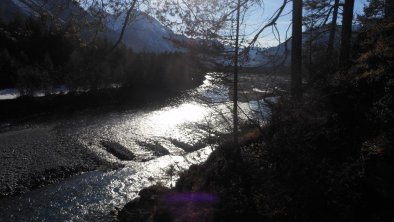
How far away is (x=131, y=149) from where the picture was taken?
27.5 m

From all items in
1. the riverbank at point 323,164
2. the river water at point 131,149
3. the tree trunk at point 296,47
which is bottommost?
the river water at point 131,149

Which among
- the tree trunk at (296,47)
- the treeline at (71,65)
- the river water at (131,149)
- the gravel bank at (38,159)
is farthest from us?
the treeline at (71,65)

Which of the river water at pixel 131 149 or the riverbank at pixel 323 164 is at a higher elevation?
the riverbank at pixel 323 164

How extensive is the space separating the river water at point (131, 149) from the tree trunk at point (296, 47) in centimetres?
228

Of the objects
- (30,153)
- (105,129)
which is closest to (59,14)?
(30,153)

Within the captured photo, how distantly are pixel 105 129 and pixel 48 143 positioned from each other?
5.81 meters

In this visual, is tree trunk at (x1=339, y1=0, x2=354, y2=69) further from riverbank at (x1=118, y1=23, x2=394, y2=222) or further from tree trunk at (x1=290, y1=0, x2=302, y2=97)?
riverbank at (x1=118, y1=23, x2=394, y2=222)

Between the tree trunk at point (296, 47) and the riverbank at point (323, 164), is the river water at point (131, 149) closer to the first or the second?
the tree trunk at point (296, 47)

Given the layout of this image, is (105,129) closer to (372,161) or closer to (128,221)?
(128,221)

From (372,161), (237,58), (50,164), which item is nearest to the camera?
(372,161)

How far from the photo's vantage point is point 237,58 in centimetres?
1417

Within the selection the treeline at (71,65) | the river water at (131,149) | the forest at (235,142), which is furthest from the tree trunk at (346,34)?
the treeline at (71,65)

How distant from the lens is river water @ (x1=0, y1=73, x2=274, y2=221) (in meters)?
16.3

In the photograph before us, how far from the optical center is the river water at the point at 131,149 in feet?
53.6
